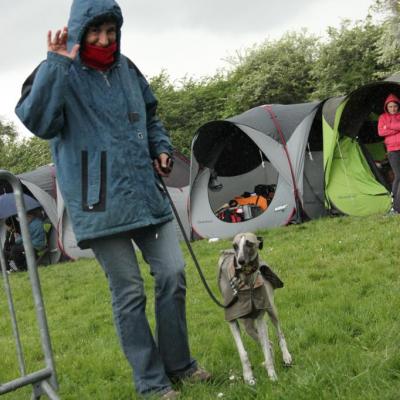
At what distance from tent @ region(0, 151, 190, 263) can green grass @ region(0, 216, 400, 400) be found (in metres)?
3.79

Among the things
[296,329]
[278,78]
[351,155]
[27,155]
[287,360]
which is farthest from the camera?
[27,155]

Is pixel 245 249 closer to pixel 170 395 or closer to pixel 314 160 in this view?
pixel 170 395

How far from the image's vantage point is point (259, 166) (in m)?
13.3

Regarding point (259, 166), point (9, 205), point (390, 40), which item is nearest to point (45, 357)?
point (9, 205)

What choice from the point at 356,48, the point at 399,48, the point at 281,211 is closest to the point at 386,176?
the point at 281,211

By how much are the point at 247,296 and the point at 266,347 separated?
0.32m

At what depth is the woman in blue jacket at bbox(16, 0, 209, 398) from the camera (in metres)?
3.11

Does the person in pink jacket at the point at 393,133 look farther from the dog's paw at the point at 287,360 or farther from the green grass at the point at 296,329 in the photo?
the dog's paw at the point at 287,360

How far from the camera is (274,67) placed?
100 ft

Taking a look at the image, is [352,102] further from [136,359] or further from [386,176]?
[136,359]

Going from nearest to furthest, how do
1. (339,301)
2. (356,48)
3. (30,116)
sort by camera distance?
(30,116) → (339,301) → (356,48)

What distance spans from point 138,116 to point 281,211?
7.86 meters

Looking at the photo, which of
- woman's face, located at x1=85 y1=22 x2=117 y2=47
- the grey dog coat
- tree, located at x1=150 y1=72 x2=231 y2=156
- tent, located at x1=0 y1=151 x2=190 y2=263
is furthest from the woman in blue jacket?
tree, located at x1=150 y1=72 x2=231 y2=156

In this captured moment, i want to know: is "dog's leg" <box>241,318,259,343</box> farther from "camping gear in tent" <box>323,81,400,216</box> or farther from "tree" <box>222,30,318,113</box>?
"tree" <box>222,30,318,113</box>
